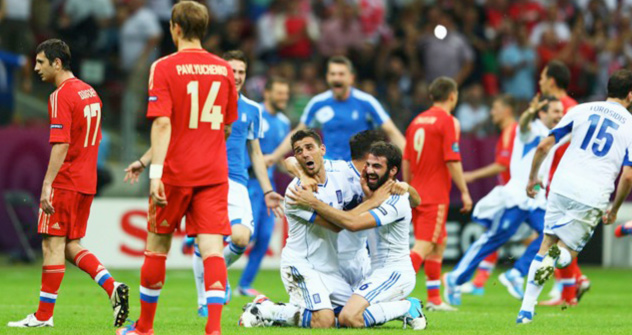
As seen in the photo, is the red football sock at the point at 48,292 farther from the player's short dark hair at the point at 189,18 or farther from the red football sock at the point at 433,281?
the red football sock at the point at 433,281

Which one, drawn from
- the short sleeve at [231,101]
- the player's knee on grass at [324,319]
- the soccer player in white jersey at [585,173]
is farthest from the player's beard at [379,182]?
the soccer player in white jersey at [585,173]

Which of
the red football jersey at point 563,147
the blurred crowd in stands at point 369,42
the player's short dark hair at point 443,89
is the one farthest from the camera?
the blurred crowd in stands at point 369,42

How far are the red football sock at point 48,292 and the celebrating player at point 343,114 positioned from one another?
4.51 meters

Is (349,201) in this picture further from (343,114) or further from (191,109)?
(343,114)

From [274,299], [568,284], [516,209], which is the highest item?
[516,209]

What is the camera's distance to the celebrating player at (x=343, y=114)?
13.3 m

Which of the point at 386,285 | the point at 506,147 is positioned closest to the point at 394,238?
the point at 386,285

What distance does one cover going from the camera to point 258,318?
9.01m

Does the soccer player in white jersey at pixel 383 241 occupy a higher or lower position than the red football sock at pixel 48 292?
higher

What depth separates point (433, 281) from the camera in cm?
1150

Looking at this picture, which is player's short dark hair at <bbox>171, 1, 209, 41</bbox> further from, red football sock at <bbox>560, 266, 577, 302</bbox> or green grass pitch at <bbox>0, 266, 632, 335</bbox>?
red football sock at <bbox>560, 266, 577, 302</bbox>

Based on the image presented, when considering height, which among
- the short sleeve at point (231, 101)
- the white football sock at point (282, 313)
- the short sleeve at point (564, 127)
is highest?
the short sleeve at point (231, 101)

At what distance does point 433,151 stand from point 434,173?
233 mm

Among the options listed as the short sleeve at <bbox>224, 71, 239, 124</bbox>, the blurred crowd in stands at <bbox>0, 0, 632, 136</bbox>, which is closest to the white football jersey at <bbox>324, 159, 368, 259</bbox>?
the short sleeve at <bbox>224, 71, 239, 124</bbox>
